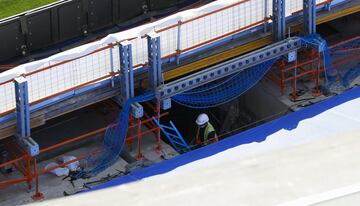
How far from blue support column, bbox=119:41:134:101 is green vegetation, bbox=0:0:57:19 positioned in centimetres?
684

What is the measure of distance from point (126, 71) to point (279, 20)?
3.54 meters

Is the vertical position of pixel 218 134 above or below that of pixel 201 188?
below

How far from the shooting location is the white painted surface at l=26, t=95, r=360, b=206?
593cm

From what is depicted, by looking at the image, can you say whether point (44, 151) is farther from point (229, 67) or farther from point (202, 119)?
point (229, 67)

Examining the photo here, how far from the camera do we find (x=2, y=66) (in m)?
18.8

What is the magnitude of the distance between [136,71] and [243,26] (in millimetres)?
2427

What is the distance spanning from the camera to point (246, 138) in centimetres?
1717

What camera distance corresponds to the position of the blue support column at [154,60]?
53.4 feet

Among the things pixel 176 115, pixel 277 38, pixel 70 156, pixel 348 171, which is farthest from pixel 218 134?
pixel 348 171

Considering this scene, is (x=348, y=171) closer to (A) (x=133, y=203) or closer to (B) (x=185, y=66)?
(A) (x=133, y=203)

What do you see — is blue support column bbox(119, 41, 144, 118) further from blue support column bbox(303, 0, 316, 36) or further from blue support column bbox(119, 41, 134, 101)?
blue support column bbox(303, 0, 316, 36)

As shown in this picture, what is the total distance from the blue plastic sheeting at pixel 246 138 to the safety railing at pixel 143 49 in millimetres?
1778

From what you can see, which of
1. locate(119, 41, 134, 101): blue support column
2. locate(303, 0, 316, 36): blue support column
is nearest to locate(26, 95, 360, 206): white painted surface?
locate(119, 41, 134, 101): blue support column

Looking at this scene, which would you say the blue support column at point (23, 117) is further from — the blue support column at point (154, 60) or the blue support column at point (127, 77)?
the blue support column at point (154, 60)
